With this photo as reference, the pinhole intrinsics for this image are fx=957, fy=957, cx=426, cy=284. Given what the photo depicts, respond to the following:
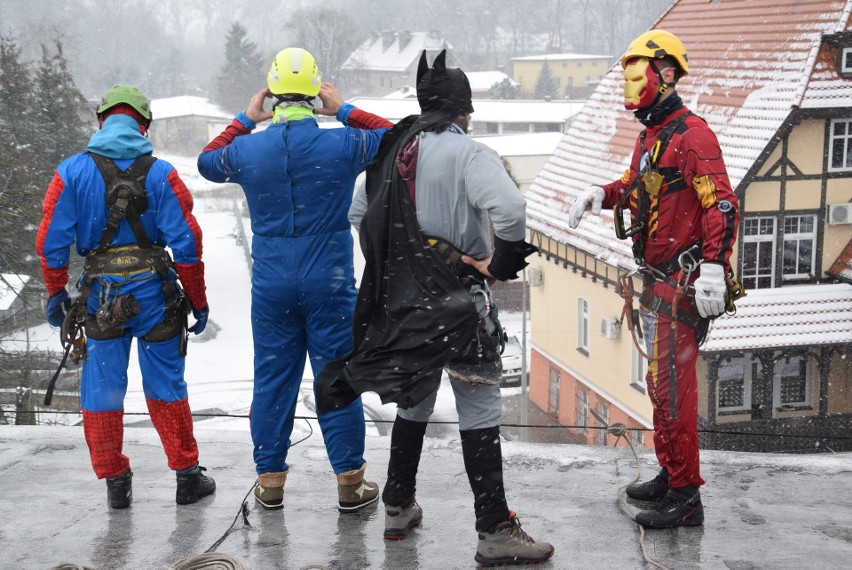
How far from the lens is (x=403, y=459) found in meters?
3.88

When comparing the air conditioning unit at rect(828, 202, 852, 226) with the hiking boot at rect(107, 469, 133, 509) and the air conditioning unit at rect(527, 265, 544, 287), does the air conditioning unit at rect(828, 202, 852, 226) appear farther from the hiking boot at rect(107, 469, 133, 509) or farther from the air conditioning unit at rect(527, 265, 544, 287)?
the hiking boot at rect(107, 469, 133, 509)

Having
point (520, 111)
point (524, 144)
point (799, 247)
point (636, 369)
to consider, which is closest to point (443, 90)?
point (799, 247)

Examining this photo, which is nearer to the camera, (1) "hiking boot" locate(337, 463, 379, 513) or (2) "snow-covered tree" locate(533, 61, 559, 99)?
(1) "hiking boot" locate(337, 463, 379, 513)

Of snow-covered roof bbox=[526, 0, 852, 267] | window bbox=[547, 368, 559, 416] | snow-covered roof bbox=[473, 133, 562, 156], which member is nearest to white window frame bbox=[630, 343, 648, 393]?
snow-covered roof bbox=[526, 0, 852, 267]

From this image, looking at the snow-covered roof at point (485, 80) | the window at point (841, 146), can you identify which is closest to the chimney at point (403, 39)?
the snow-covered roof at point (485, 80)

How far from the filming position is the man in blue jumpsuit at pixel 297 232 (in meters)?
3.85

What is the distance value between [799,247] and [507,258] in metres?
14.0

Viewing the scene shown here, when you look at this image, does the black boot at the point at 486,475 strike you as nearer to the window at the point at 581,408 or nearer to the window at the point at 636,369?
the window at the point at 636,369

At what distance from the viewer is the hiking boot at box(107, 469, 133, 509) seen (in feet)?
14.2

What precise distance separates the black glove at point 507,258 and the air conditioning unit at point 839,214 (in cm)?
1392

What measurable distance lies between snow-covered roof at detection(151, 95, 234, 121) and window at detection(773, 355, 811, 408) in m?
49.6

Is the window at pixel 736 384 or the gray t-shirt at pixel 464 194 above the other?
the gray t-shirt at pixel 464 194

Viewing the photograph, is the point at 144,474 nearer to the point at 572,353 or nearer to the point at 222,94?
the point at 572,353

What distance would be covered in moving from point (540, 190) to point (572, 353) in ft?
11.3
